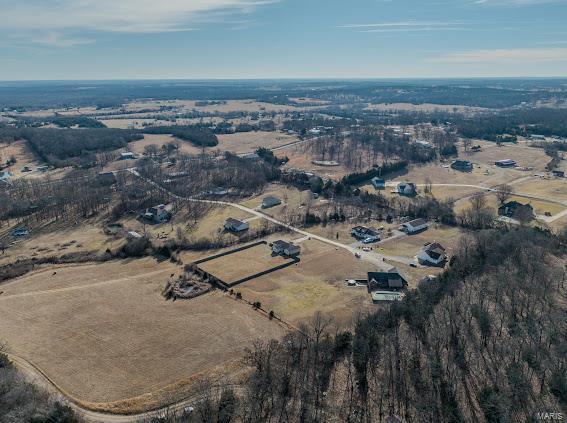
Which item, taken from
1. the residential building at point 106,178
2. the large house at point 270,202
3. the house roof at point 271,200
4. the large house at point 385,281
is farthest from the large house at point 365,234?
the residential building at point 106,178

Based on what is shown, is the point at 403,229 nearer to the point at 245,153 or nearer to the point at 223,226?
the point at 223,226

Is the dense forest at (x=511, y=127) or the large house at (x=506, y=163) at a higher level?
the dense forest at (x=511, y=127)

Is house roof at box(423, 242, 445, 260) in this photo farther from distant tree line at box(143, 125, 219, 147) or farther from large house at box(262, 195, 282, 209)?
distant tree line at box(143, 125, 219, 147)

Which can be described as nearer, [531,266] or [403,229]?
[531,266]

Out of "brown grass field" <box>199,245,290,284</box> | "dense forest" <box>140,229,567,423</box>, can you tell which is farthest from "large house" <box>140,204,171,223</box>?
"dense forest" <box>140,229,567,423</box>

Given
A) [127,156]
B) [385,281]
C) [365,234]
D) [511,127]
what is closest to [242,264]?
[385,281]

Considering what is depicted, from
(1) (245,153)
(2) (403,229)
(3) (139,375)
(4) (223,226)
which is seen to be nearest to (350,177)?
(2) (403,229)

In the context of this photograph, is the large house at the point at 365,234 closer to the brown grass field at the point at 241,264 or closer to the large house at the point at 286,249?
the large house at the point at 286,249
